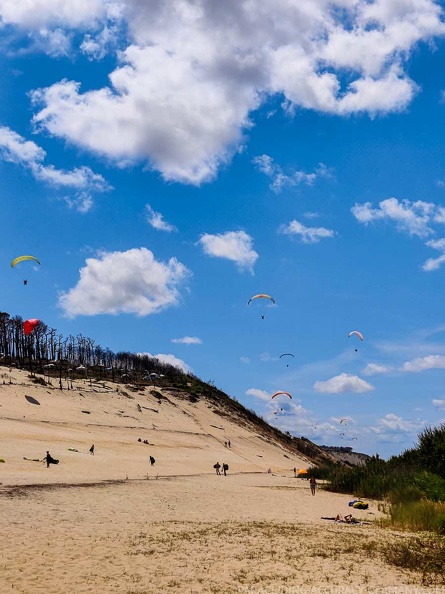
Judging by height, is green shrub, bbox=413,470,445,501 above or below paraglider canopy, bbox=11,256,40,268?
below

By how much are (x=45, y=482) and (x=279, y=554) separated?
15085 mm

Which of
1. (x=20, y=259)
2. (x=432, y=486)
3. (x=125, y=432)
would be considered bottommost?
(x=432, y=486)

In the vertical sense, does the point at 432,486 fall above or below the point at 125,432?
below

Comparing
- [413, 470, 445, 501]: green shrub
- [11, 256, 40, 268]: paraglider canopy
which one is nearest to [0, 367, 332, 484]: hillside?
[11, 256, 40, 268]: paraglider canopy

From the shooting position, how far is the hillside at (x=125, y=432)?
3478 centimetres

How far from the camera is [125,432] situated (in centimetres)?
5603

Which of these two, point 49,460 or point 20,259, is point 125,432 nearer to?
point 49,460

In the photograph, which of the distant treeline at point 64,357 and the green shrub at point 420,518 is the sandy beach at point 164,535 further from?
the distant treeline at point 64,357

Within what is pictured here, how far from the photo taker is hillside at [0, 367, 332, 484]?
34.8m

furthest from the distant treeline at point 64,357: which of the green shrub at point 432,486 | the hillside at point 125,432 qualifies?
the green shrub at point 432,486

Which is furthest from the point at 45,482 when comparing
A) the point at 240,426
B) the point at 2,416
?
the point at 240,426

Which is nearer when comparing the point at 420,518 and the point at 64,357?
the point at 420,518

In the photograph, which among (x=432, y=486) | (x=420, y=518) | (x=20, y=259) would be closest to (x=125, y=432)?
(x=20, y=259)

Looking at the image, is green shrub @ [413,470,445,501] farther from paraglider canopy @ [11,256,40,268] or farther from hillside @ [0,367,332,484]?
paraglider canopy @ [11,256,40,268]
